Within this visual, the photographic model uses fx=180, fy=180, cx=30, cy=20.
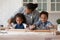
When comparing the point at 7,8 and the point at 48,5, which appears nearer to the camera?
the point at 48,5

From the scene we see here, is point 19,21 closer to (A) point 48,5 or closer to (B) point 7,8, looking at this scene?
(A) point 48,5

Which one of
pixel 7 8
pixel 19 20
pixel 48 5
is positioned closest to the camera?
pixel 19 20

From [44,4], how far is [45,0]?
10 cm

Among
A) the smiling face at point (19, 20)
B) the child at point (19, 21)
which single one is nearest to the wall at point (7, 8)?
the child at point (19, 21)

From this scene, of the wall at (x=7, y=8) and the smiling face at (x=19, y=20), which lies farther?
the wall at (x=7, y=8)

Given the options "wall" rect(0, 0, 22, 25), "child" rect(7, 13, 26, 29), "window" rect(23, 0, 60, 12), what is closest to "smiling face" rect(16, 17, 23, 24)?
"child" rect(7, 13, 26, 29)

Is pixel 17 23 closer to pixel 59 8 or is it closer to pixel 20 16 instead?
pixel 20 16

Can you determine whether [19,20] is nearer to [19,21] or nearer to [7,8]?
[19,21]

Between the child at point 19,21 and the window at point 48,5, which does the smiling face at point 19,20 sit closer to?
the child at point 19,21

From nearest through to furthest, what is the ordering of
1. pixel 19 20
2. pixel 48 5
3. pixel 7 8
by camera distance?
pixel 19 20, pixel 48 5, pixel 7 8

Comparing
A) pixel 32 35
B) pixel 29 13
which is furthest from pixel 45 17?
pixel 32 35

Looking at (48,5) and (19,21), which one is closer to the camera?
(19,21)

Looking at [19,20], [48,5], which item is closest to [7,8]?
[48,5]

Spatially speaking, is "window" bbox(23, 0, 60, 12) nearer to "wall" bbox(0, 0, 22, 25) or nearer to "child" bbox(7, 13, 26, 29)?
"wall" bbox(0, 0, 22, 25)
